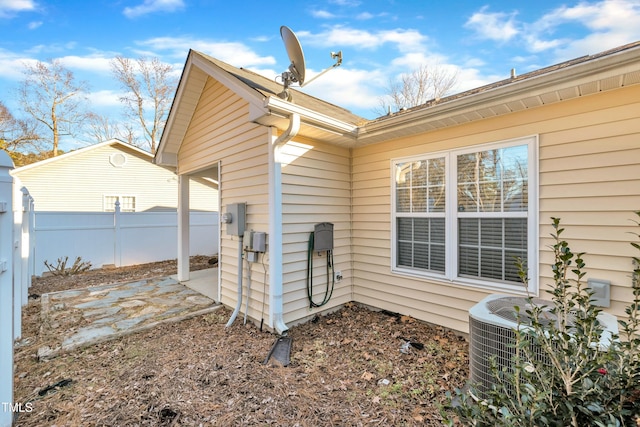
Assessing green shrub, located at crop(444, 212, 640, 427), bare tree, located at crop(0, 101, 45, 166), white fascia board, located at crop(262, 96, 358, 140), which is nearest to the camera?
green shrub, located at crop(444, 212, 640, 427)

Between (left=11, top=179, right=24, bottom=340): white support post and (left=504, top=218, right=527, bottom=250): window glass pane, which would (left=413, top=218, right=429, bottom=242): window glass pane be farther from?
(left=11, top=179, right=24, bottom=340): white support post

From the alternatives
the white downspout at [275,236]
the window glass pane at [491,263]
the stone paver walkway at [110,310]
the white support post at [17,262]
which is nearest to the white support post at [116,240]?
the stone paver walkway at [110,310]

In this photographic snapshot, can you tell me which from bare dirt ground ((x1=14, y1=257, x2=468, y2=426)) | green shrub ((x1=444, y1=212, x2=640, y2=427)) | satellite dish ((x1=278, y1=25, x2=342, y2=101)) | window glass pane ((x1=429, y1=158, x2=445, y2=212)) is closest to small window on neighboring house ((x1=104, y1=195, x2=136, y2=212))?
bare dirt ground ((x1=14, y1=257, x2=468, y2=426))

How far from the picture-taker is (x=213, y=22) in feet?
21.6

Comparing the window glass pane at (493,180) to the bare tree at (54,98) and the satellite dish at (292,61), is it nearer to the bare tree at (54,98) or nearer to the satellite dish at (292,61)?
the satellite dish at (292,61)

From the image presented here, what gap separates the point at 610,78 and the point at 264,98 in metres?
3.35

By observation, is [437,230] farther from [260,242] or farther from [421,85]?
[421,85]

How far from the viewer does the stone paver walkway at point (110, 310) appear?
11.9 ft

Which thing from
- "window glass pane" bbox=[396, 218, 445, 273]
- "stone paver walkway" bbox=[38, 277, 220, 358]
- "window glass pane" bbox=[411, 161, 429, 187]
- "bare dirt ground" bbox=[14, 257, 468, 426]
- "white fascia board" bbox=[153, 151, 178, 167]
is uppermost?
"white fascia board" bbox=[153, 151, 178, 167]

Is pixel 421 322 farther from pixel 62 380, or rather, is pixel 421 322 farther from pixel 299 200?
pixel 62 380

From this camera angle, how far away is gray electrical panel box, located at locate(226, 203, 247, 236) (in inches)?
165

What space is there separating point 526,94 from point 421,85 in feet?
38.4

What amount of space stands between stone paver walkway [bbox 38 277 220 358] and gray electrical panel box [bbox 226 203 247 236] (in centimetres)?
145

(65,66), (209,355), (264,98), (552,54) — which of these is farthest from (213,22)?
(65,66)
